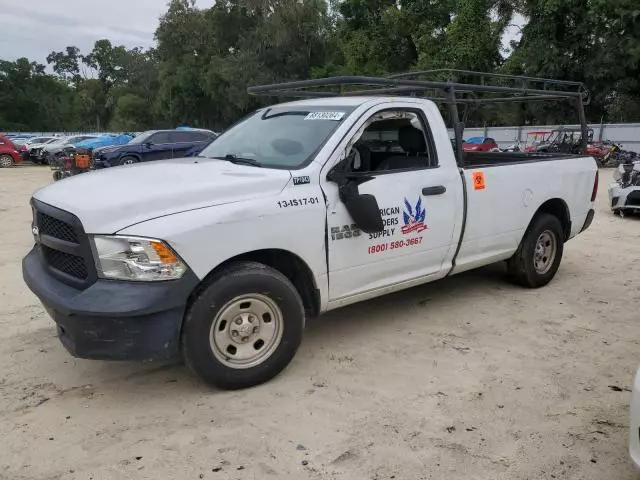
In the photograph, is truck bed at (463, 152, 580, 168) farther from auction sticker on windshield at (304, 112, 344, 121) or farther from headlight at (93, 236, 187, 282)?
headlight at (93, 236, 187, 282)

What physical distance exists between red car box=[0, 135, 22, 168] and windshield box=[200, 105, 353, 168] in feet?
86.6

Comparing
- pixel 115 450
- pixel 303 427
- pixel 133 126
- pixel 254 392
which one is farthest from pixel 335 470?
pixel 133 126

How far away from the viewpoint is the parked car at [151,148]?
18250mm

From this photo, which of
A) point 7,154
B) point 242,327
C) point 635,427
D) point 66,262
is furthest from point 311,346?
point 7,154

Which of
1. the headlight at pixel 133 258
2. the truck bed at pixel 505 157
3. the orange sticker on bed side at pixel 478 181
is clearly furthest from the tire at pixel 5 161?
the headlight at pixel 133 258

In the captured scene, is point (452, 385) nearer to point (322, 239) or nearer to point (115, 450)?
point (322, 239)

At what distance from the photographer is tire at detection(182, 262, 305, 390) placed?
3.39 metres

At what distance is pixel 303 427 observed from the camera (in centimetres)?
329

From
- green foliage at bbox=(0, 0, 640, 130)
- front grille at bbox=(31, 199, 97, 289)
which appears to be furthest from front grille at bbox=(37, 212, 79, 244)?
green foliage at bbox=(0, 0, 640, 130)

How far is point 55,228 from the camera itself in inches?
138

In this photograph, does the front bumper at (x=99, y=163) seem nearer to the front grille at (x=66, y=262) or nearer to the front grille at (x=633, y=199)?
the front grille at (x=633, y=199)

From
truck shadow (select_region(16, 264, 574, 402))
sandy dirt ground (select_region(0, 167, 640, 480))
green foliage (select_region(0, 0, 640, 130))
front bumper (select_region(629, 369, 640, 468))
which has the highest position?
green foliage (select_region(0, 0, 640, 130))

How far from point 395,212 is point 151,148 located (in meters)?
16.0

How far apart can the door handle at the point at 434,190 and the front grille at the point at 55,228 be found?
2.55 metres
